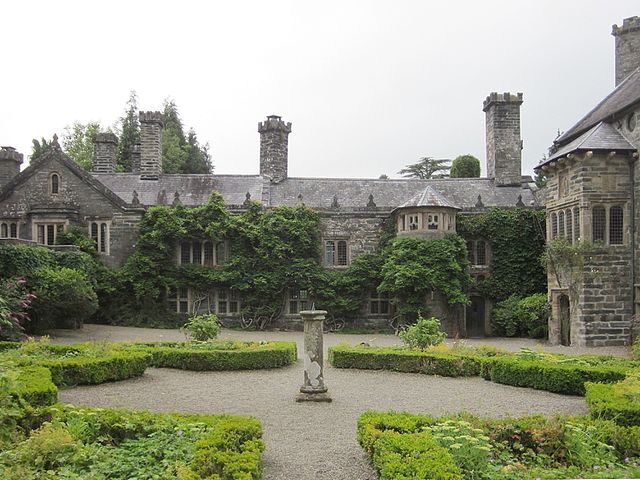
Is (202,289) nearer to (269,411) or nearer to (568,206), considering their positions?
(568,206)

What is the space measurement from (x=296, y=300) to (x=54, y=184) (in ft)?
40.3

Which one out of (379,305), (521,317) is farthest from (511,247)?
(379,305)

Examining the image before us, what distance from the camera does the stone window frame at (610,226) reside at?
2117cm

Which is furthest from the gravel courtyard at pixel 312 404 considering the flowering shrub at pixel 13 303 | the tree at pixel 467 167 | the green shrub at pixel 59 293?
the tree at pixel 467 167

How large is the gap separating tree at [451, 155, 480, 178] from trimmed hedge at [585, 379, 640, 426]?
29887 millimetres

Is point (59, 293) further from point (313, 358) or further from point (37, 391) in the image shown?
point (37, 391)

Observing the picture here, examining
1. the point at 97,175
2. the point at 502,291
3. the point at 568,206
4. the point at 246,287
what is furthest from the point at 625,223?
the point at 97,175

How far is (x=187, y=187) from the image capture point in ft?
103

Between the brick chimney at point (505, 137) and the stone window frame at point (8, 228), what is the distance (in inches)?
924

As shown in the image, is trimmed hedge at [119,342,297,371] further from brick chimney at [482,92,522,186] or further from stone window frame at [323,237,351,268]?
brick chimney at [482,92,522,186]

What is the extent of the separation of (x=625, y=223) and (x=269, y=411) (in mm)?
15667

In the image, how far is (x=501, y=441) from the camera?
25.6 ft

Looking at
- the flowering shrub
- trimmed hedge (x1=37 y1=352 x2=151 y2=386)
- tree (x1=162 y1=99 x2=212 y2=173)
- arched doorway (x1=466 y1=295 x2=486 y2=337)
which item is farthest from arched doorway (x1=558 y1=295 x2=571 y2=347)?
tree (x1=162 y1=99 x2=212 y2=173)

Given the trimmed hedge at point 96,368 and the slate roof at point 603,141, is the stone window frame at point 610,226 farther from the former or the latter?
the trimmed hedge at point 96,368
